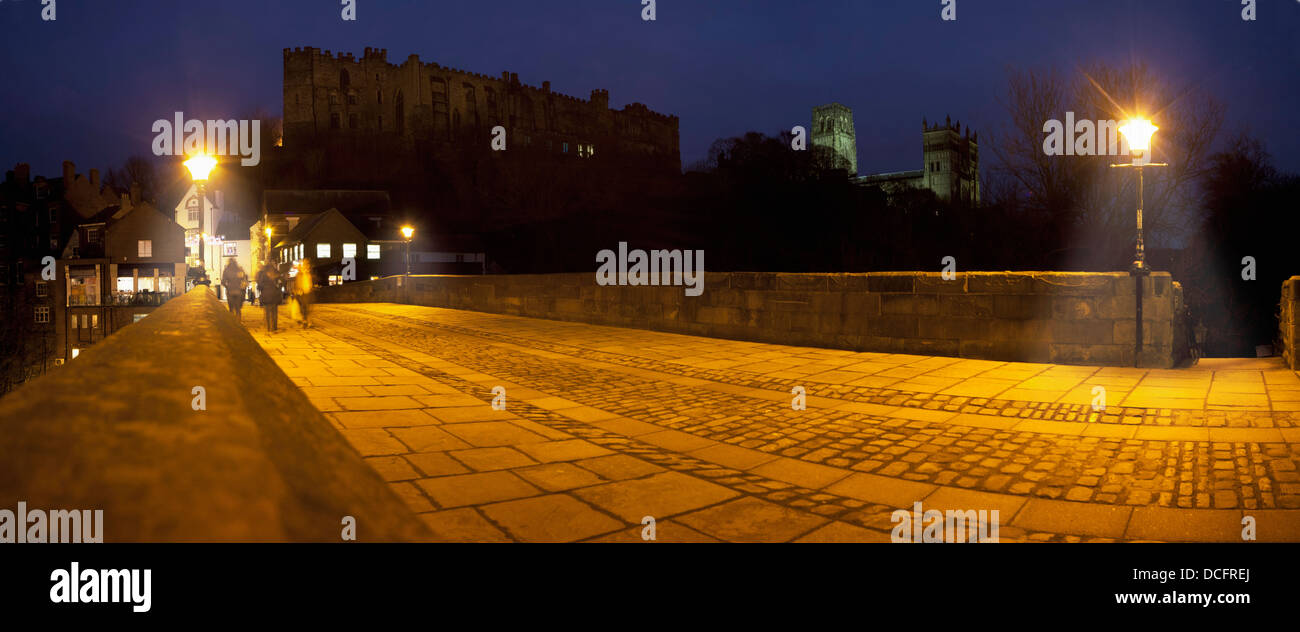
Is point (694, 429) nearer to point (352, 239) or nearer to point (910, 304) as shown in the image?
point (910, 304)

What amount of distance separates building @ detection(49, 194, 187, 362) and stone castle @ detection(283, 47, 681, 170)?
108 ft

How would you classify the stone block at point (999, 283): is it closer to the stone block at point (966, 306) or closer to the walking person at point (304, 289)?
the stone block at point (966, 306)

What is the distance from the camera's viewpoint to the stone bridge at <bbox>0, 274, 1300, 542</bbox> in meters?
0.81

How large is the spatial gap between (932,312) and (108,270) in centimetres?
5736

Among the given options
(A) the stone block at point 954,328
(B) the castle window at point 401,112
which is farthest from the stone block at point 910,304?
(B) the castle window at point 401,112

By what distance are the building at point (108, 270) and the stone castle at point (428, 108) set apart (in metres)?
33.1

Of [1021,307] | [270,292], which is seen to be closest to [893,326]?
[1021,307]

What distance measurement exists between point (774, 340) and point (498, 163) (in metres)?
73.7

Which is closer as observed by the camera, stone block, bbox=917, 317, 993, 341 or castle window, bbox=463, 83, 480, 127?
stone block, bbox=917, 317, 993, 341

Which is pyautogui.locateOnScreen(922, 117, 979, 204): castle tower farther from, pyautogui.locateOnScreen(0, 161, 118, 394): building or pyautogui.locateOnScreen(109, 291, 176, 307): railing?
pyautogui.locateOnScreen(0, 161, 118, 394): building

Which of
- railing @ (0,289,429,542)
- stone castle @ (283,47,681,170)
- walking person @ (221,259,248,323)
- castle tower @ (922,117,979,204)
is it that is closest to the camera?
railing @ (0,289,429,542)

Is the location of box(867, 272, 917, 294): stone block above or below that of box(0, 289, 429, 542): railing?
above

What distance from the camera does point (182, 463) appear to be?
0.73 m

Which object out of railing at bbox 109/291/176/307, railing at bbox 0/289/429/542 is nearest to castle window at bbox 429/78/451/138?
Result: railing at bbox 109/291/176/307
